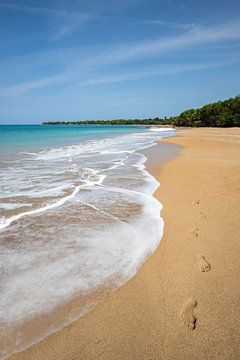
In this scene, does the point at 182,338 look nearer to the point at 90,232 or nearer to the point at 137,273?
the point at 137,273

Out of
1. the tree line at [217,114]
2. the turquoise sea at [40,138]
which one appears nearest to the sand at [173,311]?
the turquoise sea at [40,138]

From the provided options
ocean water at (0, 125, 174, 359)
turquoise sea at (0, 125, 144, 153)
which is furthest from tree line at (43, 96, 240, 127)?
ocean water at (0, 125, 174, 359)

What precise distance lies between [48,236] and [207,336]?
336 cm

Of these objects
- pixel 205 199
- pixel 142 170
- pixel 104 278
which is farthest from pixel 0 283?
pixel 142 170

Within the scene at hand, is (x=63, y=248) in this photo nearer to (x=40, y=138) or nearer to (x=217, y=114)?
(x=40, y=138)

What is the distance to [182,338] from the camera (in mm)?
2578

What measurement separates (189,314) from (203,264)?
1.12 meters

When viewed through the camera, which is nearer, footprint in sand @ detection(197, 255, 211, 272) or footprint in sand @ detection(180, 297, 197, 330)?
footprint in sand @ detection(180, 297, 197, 330)

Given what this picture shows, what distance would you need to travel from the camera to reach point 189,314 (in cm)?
285

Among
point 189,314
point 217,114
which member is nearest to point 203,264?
point 189,314

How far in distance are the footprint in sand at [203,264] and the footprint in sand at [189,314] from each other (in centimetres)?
72

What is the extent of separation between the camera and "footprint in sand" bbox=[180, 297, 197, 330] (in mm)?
2738

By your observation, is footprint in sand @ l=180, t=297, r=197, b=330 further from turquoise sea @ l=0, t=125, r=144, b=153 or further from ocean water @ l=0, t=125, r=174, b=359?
turquoise sea @ l=0, t=125, r=144, b=153

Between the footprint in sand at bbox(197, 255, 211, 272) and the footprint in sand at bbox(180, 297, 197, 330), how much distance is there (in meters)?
0.72
